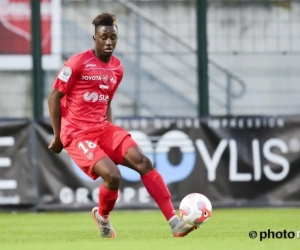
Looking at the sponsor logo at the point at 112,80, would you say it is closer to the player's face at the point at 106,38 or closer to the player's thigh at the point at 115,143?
the player's face at the point at 106,38

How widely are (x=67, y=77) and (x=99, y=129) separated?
21.6 inches

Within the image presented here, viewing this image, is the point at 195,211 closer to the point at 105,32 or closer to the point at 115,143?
the point at 115,143

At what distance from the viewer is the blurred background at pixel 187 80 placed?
13.2m

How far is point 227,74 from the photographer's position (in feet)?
44.8

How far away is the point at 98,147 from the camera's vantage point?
8.73 m

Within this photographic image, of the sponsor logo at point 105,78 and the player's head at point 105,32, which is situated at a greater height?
the player's head at point 105,32

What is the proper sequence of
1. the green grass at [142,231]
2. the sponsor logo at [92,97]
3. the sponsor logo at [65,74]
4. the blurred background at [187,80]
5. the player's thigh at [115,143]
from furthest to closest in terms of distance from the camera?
the blurred background at [187,80], the sponsor logo at [92,97], the sponsor logo at [65,74], the player's thigh at [115,143], the green grass at [142,231]

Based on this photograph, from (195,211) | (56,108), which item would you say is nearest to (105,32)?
(56,108)

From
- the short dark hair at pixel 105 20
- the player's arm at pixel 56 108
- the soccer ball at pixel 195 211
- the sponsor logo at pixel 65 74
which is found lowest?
the soccer ball at pixel 195 211

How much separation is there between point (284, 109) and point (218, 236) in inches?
210

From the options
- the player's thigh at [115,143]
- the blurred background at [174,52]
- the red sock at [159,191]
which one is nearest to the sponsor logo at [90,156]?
the player's thigh at [115,143]

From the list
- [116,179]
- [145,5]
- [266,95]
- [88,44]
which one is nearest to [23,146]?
[88,44]

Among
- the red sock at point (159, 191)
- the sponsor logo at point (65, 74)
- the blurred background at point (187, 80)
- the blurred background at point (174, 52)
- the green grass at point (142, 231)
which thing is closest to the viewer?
the green grass at point (142, 231)

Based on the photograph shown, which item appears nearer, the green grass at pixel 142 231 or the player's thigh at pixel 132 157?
the green grass at pixel 142 231
